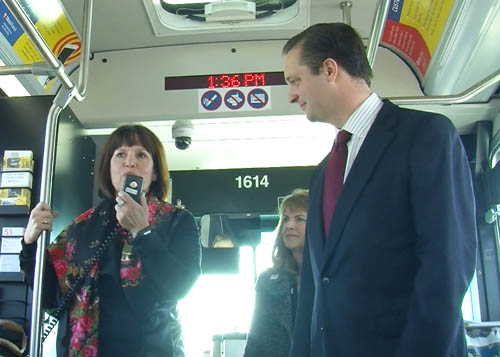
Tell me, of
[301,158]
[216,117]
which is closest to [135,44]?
[216,117]

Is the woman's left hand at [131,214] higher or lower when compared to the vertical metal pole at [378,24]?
lower

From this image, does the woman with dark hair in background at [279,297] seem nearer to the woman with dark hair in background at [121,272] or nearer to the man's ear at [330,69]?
the woman with dark hair in background at [121,272]

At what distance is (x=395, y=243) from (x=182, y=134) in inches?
98.2

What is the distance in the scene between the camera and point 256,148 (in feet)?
13.9

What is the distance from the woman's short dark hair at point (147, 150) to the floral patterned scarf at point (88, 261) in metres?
0.08

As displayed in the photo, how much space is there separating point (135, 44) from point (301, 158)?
151 cm

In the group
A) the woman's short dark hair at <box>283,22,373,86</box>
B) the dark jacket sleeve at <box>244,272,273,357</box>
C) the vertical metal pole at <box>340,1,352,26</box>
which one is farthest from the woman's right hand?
the vertical metal pole at <box>340,1,352,26</box>

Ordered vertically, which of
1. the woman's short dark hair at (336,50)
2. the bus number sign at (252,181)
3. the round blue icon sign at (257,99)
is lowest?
the woman's short dark hair at (336,50)

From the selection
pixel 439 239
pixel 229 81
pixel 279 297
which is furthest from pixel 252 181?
pixel 439 239

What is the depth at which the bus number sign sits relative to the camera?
430 centimetres

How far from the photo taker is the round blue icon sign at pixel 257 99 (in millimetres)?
3709

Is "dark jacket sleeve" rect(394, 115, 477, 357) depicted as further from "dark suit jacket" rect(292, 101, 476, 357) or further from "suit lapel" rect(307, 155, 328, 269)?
"suit lapel" rect(307, 155, 328, 269)

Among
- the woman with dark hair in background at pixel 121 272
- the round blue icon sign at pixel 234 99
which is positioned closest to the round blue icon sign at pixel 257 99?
the round blue icon sign at pixel 234 99

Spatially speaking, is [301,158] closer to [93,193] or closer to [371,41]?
[93,193]
